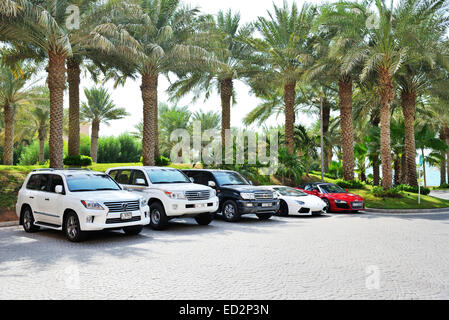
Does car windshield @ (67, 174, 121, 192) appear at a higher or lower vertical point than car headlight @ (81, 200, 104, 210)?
higher

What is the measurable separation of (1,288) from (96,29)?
15689mm

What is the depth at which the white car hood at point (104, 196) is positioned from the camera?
9.72m

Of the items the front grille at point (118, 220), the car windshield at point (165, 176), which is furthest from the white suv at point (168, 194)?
the front grille at point (118, 220)

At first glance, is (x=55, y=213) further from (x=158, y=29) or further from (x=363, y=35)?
(x=363, y=35)

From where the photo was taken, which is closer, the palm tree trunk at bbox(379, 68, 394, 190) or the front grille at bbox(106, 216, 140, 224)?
the front grille at bbox(106, 216, 140, 224)

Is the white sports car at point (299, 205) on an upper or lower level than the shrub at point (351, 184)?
lower

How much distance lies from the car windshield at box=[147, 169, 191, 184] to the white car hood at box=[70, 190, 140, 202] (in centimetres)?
244

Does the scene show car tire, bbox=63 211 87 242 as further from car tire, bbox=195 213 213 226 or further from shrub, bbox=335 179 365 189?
shrub, bbox=335 179 365 189

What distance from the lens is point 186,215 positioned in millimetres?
12234

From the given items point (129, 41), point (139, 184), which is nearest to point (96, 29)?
point (129, 41)

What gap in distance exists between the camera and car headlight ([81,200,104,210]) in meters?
9.52

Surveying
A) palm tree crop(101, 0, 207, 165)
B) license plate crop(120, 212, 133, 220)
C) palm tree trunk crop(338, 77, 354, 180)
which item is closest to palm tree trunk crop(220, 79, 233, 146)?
palm tree crop(101, 0, 207, 165)

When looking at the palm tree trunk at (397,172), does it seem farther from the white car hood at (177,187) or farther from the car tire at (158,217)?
the car tire at (158,217)
